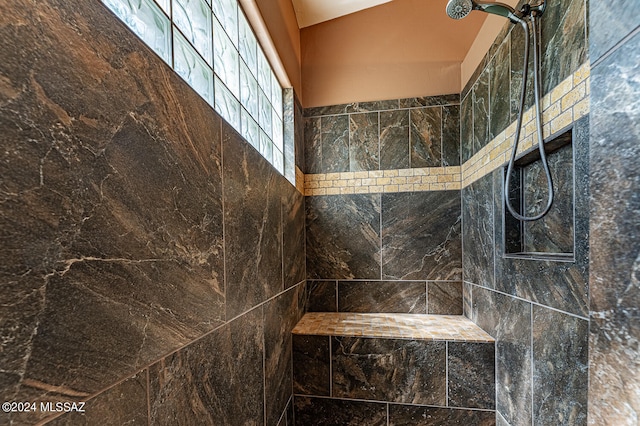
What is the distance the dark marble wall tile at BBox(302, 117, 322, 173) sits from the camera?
2.07 m

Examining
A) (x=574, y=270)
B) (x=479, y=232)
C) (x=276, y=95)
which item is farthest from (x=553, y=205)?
(x=276, y=95)

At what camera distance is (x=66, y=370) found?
390 mm

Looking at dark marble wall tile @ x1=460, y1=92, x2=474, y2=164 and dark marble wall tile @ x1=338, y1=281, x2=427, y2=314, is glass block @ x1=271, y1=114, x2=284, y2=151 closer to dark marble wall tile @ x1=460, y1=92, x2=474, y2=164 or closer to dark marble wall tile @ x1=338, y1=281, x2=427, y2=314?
dark marble wall tile @ x1=338, y1=281, x2=427, y2=314

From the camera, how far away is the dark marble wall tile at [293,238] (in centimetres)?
154

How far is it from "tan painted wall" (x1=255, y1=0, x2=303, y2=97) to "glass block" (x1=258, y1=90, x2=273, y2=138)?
0.32 metres

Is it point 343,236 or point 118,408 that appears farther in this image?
point 343,236

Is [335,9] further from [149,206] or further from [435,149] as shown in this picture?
[149,206]

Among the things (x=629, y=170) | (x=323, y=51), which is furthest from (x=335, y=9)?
(x=629, y=170)

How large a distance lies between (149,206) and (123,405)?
1.21ft

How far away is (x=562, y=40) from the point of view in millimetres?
945

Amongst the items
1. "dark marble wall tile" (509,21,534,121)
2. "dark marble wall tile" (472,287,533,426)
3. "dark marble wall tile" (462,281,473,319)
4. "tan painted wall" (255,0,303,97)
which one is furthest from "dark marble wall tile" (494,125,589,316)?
"tan painted wall" (255,0,303,97)

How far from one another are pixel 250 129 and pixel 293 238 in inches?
29.0

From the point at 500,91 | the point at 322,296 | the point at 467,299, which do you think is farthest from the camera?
the point at 322,296

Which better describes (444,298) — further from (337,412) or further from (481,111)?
(481,111)
